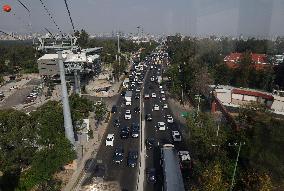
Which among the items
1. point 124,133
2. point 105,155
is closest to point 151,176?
point 105,155

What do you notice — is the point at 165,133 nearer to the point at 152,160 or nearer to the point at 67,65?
the point at 152,160

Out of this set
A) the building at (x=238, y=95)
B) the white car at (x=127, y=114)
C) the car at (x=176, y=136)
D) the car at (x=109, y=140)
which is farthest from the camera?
the building at (x=238, y=95)

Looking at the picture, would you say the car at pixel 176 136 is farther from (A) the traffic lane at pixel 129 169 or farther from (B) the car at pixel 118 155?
(B) the car at pixel 118 155

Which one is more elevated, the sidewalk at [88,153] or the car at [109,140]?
the car at [109,140]

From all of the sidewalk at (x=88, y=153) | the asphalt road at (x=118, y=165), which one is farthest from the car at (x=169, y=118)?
the sidewalk at (x=88, y=153)

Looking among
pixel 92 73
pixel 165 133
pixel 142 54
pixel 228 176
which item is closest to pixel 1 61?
pixel 92 73
